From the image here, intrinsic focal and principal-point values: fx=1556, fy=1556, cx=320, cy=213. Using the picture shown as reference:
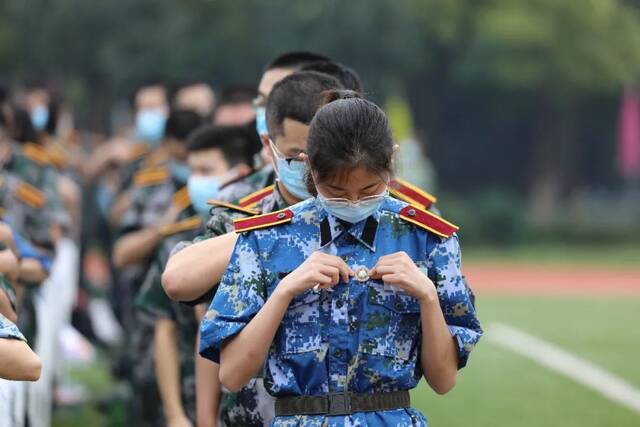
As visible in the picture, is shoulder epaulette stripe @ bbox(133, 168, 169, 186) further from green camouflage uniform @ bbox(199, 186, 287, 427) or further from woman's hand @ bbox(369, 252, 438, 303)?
woman's hand @ bbox(369, 252, 438, 303)

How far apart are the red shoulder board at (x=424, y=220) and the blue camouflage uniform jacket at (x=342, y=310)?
17mm

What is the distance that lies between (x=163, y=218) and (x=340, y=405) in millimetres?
4521

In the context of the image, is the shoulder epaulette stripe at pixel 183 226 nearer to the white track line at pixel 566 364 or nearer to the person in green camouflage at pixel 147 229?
the person in green camouflage at pixel 147 229

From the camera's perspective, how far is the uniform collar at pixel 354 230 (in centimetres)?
397

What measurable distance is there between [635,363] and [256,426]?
9672mm

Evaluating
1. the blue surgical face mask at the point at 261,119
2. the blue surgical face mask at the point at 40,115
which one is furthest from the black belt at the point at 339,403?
the blue surgical face mask at the point at 40,115

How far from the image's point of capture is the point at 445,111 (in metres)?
35.3

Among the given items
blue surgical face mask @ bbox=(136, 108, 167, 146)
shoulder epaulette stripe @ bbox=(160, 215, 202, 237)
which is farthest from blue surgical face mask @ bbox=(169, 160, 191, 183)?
blue surgical face mask @ bbox=(136, 108, 167, 146)

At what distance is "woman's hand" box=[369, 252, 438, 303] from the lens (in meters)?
3.80

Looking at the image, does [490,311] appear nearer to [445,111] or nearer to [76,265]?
[76,265]

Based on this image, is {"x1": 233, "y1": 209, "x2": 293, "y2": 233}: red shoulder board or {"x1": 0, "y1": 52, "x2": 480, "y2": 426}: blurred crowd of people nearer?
{"x1": 233, "y1": 209, "x2": 293, "y2": 233}: red shoulder board

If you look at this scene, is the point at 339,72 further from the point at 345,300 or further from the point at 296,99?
the point at 345,300

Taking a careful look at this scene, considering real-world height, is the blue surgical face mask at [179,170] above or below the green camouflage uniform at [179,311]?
above

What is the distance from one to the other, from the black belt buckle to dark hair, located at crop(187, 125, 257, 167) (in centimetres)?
258
